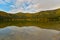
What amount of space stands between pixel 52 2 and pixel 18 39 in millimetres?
1008

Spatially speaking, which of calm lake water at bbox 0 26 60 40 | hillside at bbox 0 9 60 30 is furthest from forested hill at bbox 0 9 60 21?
calm lake water at bbox 0 26 60 40

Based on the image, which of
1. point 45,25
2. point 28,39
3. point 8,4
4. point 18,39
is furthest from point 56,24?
point 8,4

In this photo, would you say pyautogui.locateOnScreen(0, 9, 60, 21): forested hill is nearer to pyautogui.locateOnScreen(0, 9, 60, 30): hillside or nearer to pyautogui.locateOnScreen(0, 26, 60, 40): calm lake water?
pyautogui.locateOnScreen(0, 9, 60, 30): hillside

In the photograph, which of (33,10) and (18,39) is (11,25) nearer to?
(18,39)

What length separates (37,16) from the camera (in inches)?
101

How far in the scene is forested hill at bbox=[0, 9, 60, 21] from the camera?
99.0 inches

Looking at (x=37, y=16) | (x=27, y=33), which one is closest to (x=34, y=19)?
(x=37, y=16)

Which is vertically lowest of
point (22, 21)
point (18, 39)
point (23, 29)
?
point (18, 39)

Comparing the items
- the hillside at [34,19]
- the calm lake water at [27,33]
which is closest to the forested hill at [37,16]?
the hillside at [34,19]

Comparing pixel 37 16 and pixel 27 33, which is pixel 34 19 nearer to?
pixel 37 16

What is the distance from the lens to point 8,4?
8.63ft

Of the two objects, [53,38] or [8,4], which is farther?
[8,4]

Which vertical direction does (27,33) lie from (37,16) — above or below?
below

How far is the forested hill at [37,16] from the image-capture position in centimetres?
251
